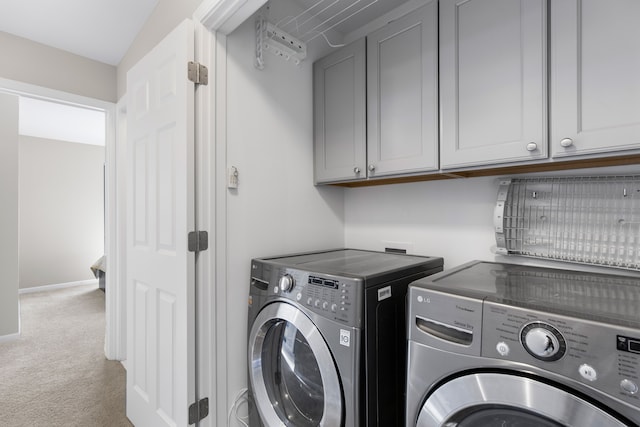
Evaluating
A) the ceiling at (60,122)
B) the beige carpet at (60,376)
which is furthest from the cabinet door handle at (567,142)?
the ceiling at (60,122)

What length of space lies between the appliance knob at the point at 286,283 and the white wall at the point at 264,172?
309mm

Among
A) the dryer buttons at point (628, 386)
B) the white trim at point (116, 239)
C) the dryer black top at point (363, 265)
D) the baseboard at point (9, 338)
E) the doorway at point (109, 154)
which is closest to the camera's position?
the dryer buttons at point (628, 386)

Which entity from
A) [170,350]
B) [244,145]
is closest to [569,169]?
[244,145]

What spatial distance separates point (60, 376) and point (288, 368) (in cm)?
215

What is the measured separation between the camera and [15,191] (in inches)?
121

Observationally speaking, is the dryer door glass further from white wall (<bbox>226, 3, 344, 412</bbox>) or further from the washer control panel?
the washer control panel

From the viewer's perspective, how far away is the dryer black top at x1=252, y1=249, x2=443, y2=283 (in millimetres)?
1188

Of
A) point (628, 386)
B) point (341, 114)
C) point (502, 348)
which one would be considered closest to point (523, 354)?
point (502, 348)

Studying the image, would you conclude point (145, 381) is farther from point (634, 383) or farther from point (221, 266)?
point (634, 383)

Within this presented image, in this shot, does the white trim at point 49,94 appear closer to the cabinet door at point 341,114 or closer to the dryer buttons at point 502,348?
the cabinet door at point 341,114

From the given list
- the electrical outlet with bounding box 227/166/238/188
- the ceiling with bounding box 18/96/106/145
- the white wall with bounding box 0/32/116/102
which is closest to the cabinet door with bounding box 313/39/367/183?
the electrical outlet with bounding box 227/166/238/188

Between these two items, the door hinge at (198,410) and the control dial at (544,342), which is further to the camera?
the door hinge at (198,410)

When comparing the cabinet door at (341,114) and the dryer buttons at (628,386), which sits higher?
the cabinet door at (341,114)

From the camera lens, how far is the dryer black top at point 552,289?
2.50 ft
